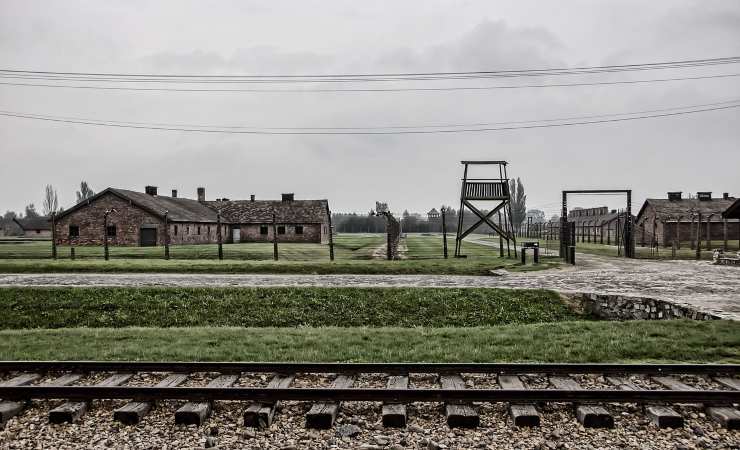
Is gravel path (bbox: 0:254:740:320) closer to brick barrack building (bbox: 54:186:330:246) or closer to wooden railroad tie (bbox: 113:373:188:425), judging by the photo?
wooden railroad tie (bbox: 113:373:188:425)

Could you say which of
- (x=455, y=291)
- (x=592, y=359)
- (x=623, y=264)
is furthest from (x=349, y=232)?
(x=592, y=359)

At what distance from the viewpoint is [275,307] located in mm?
13758

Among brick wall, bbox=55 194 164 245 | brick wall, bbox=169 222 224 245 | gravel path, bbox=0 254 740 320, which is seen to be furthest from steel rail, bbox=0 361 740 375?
brick wall, bbox=55 194 164 245

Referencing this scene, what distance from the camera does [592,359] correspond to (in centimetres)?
774

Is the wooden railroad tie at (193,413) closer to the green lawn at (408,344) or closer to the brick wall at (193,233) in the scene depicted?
the green lawn at (408,344)

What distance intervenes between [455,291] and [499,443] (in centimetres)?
1034

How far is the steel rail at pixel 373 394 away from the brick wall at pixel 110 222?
126 feet

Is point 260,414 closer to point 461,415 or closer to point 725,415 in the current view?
point 461,415

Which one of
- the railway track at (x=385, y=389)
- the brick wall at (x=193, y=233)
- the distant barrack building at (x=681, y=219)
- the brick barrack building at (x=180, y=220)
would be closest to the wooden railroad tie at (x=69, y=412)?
the railway track at (x=385, y=389)

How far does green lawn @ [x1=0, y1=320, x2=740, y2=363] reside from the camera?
26.1ft

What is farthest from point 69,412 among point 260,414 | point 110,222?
point 110,222

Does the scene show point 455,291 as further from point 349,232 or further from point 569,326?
point 349,232

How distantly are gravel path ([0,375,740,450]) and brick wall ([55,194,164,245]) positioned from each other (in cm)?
3927

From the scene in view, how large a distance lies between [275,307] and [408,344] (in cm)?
609
